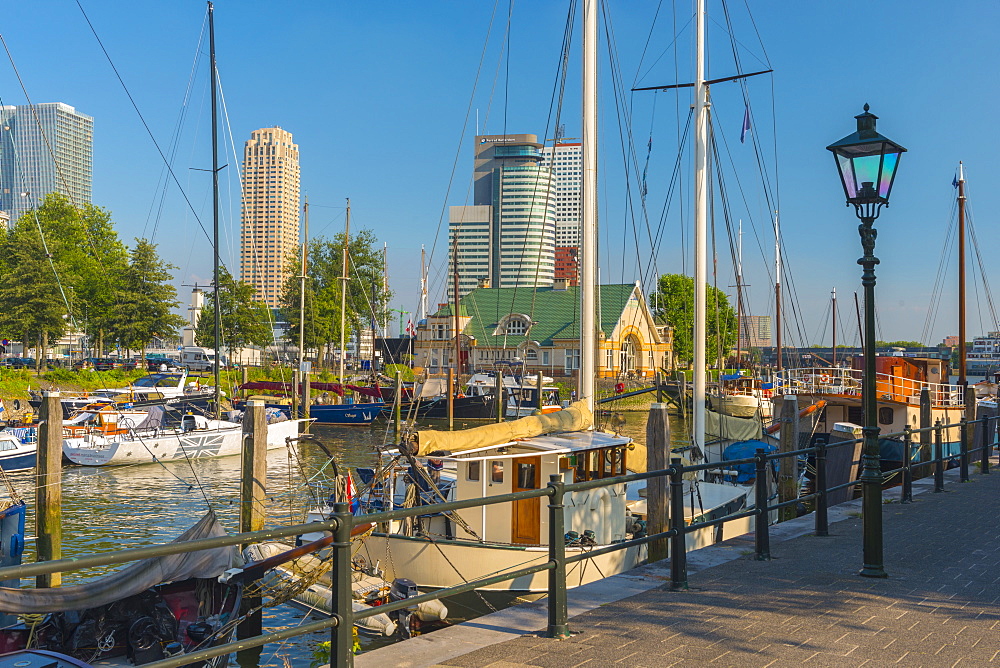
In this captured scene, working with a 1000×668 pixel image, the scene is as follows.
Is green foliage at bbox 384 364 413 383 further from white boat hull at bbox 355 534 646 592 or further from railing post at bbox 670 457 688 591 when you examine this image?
railing post at bbox 670 457 688 591

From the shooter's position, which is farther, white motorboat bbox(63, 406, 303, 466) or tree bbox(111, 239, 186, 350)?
tree bbox(111, 239, 186, 350)

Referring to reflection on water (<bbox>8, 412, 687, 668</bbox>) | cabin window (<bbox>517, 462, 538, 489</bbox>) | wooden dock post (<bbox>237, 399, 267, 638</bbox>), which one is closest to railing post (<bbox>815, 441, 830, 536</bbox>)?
reflection on water (<bbox>8, 412, 687, 668</bbox>)

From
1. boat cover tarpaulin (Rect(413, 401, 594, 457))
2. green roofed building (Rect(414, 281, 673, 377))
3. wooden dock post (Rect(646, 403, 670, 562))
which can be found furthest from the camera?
green roofed building (Rect(414, 281, 673, 377))

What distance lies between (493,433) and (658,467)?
3.04 m

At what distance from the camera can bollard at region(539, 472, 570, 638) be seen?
5.98 meters

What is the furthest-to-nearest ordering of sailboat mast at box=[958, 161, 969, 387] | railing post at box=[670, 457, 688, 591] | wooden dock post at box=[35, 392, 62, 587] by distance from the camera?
sailboat mast at box=[958, 161, 969, 387], wooden dock post at box=[35, 392, 62, 587], railing post at box=[670, 457, 688, 591]

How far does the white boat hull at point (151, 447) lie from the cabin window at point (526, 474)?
17.5m

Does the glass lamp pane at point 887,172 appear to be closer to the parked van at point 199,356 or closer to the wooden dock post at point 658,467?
the wooden dock post at point 658,467

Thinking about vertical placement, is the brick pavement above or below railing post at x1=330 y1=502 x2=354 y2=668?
below

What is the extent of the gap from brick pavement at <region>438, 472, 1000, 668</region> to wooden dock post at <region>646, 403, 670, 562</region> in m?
2.55

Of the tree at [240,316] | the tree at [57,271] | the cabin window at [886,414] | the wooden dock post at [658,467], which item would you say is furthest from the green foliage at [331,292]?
the wooden dock post at [658,467]

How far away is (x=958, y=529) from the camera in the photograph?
10805 millimetres

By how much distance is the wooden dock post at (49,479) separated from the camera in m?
16.6

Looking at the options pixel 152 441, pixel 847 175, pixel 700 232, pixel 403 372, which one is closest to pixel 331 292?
pixel 403 372
